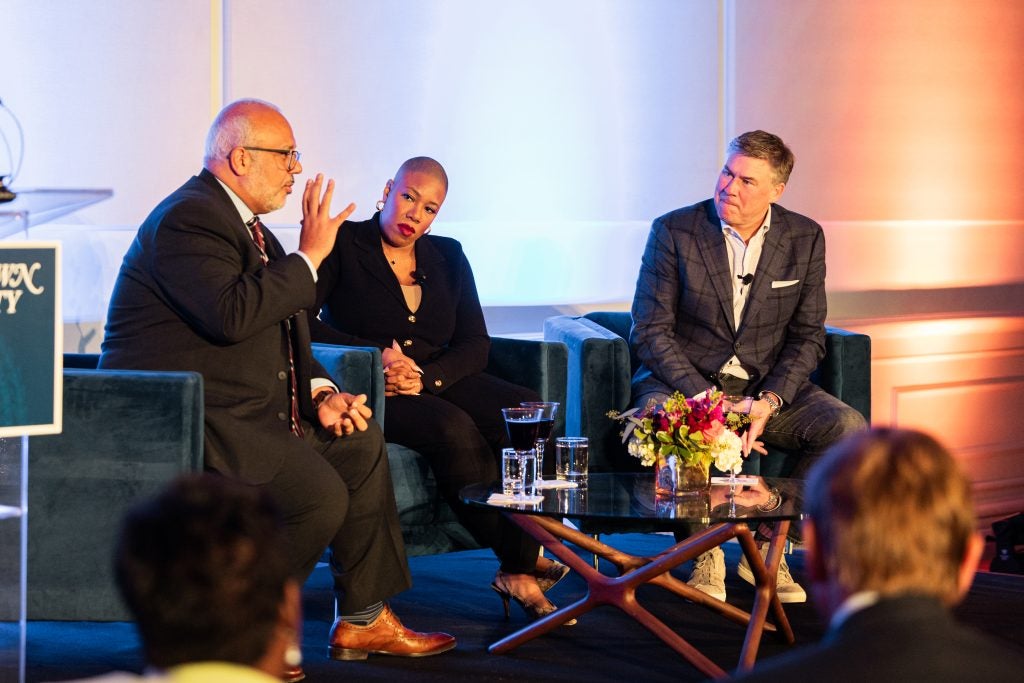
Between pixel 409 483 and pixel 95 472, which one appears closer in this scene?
pixel 95 472

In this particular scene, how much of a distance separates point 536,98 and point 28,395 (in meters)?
2.89

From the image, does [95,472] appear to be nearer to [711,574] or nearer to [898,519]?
[711,574]

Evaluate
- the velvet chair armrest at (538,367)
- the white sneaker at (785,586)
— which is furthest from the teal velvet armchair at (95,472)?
the white sneaker at (785,586)

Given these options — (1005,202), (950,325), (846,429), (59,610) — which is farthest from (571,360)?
(1005,202)

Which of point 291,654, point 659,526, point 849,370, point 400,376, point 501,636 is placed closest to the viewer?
point 291,654

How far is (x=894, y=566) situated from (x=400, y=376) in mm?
2857

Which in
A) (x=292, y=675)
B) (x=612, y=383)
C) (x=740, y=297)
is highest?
(x=740, y=297)

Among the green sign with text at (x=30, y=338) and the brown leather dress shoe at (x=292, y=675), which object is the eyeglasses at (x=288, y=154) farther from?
the brown leather dress shoe at (x=292, y=675)

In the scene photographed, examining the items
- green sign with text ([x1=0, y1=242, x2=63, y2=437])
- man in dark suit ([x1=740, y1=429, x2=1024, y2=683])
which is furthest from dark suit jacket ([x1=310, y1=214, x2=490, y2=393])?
man in dark suit ([x1=740, y1=429, x2=1024, y2=683])

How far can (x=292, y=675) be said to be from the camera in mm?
3062

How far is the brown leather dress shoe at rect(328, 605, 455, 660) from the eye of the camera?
3244 mm

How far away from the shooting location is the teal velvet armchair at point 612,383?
418cm

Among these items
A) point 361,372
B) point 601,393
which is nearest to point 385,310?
point 361,372

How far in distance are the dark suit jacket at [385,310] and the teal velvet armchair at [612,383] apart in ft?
1.03
